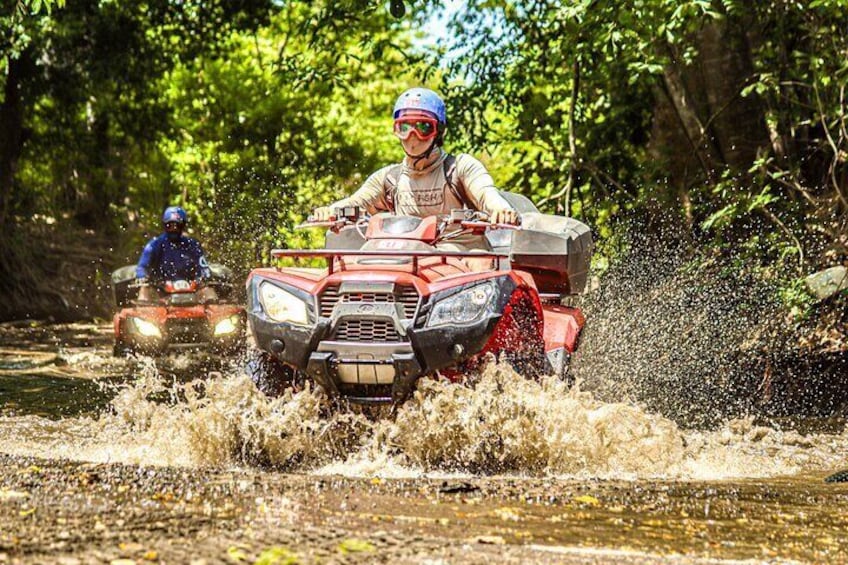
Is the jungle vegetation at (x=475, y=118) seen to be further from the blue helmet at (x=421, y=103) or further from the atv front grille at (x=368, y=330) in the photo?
the atv front grille at (x=368, y=330)

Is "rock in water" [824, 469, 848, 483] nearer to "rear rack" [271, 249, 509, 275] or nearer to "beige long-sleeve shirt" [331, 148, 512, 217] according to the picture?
"rear rack" [271, 249, 509, 275]

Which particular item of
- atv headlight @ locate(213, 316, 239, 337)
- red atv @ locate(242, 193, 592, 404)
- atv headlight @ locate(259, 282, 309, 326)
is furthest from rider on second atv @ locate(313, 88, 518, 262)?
atv headlight @ locate(213, 316, 239, 337)

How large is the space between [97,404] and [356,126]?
20.8 meters

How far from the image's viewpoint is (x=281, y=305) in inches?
276

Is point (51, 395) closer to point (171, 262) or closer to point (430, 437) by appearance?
point (171, 262)

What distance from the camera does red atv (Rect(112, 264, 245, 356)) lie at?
13.5 m

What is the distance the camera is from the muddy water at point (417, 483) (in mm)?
4586

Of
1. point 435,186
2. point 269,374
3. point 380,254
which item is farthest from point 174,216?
point 380,254

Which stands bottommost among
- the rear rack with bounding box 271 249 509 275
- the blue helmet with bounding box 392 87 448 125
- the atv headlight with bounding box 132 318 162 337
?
the rear rack with bounding box 271 249 509 275

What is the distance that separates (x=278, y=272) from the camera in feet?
23.6

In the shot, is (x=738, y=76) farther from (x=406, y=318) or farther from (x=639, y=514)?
(x=639, y=514)

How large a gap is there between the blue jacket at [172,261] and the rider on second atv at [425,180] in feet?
20.2

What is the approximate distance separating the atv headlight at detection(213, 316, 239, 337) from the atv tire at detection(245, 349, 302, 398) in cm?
652

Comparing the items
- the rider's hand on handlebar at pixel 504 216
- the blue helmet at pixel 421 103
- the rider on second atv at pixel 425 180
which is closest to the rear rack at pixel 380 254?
the rider's hand on handlebar at pixel 504 216
